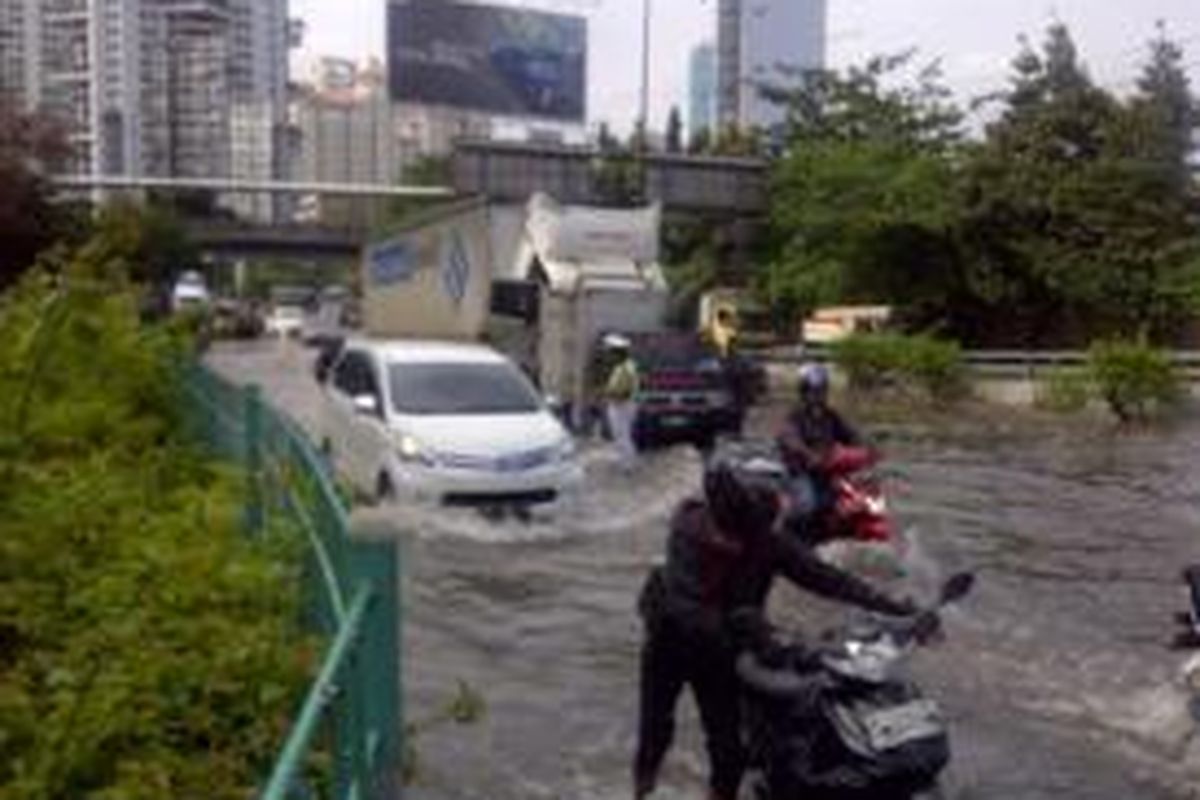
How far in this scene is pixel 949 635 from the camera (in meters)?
13.1

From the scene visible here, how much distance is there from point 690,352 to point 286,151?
7757cm

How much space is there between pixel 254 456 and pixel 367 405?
8690mm

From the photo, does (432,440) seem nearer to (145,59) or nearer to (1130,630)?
(1130,630)

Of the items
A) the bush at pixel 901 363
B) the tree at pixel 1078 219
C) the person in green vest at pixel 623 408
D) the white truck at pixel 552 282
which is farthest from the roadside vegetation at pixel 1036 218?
the person in green vest at pixel 623 408

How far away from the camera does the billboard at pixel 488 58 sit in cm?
7144

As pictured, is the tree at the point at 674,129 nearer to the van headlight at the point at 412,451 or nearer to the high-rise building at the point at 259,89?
the high-rise building at the point at 259,89

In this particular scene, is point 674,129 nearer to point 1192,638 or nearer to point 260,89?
point 260,89

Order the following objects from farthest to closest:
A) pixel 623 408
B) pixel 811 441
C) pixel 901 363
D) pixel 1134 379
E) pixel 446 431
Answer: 1. pixel 901 363
2. pixel 1134 379
3. pixel 623 408
4. pixel 446 431
5. pixel 811 441

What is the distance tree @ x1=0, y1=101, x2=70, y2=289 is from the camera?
1117 inches

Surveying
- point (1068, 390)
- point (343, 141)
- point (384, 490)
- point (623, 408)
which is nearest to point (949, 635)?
point (384, 490)

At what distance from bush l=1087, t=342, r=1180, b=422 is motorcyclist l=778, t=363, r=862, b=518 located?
21798 millimetres

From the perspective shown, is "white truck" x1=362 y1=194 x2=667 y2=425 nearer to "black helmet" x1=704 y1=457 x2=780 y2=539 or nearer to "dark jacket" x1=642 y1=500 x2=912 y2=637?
"dark jacket" x1=642 y1=500 x2=912 y2=637

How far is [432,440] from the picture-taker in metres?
18.8

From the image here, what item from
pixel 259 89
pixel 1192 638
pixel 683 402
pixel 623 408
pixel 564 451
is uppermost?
pixel 259 89
